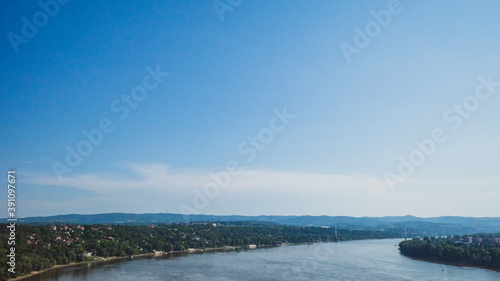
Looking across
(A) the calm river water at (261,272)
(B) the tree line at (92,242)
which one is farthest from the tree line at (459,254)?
(B) the tree line at (92,242)

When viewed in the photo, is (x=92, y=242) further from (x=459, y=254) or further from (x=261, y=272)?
(x=459, y=254)

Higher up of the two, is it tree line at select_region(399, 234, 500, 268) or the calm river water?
tree line at select_region(399, 234, 500, 268)

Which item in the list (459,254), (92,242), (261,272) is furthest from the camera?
(92,242)

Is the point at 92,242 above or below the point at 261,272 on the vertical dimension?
above

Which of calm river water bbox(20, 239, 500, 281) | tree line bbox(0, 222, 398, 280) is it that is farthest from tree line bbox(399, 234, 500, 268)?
tree line bbox(0, 222, 398, 280)

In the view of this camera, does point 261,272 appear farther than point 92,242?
No

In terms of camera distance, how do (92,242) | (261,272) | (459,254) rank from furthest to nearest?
1. (92,242)
2. (459,254)
3. (261,272)

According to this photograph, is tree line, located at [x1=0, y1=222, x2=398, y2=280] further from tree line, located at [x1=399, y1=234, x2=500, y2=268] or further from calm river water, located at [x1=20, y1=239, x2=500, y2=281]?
tree line, located at [x1=399, y1=234, x2=500, y2=268]

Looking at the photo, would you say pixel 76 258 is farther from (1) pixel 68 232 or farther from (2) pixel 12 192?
(2) pixel 12 192

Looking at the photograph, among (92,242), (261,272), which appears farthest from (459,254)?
(92,242)

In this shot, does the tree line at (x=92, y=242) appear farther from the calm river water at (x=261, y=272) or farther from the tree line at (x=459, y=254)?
the tree line at (x=459, y=254)

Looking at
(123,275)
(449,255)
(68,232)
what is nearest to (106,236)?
(68,232)
